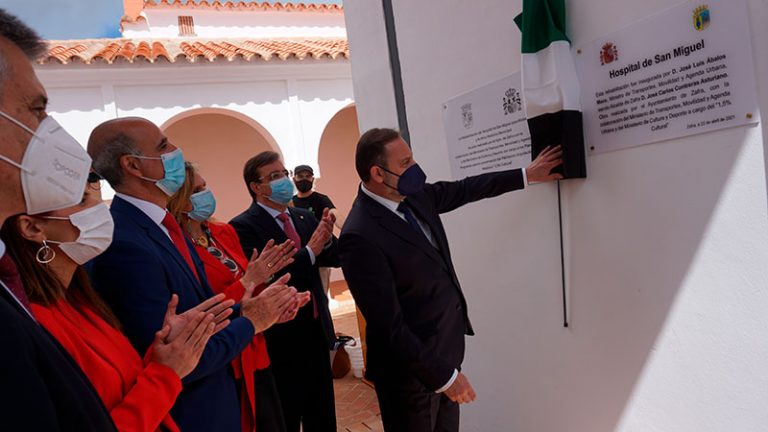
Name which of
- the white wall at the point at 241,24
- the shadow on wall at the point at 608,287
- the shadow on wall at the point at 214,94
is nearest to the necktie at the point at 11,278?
the shadow on wall at the point at 608,287

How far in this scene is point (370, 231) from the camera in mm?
2119

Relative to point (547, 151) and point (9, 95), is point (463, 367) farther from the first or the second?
point (9, 95)

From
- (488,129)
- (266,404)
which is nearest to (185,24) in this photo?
(488,129)

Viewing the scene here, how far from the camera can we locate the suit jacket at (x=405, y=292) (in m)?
2.04

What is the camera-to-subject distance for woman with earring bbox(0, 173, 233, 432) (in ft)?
3.90

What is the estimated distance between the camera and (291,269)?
2.89 meters

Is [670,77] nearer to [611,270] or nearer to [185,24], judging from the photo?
[611,270]

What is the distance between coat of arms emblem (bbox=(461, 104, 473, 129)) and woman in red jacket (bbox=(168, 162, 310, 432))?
1182 millimetres

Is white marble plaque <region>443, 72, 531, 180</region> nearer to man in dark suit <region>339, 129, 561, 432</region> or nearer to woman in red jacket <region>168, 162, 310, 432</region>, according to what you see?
man in dark suit <region>339, 129, 561, 432</region>

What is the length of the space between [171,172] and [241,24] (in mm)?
11954

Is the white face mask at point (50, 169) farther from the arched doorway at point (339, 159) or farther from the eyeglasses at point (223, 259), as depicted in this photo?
the arched doorway at point (339, 159)

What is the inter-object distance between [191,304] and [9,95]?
924 mm

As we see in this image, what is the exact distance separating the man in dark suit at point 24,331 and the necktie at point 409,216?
1362 millimetres

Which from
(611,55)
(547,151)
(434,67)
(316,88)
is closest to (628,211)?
(547,151)
